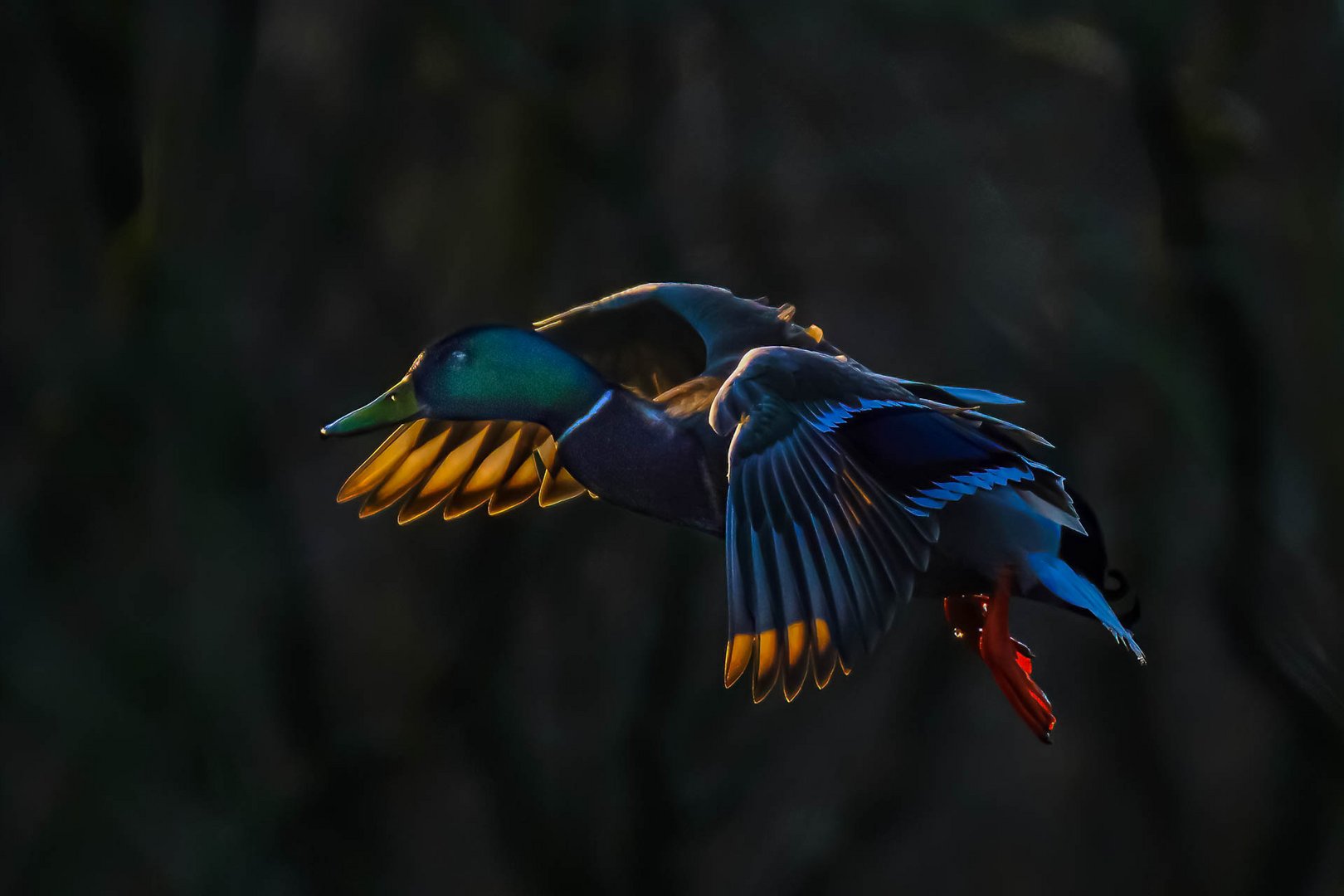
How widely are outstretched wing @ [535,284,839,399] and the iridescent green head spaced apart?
23cm

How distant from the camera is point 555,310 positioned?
174 inches

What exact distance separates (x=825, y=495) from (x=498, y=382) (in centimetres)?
42

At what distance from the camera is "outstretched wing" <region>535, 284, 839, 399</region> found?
2.17 m

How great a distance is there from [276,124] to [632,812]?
223 cm

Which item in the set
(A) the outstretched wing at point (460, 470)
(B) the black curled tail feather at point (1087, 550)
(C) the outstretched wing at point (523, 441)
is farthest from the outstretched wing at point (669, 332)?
(B) the black curled tail feather at point (1087, 550)

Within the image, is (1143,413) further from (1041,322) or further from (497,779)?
(497,779)

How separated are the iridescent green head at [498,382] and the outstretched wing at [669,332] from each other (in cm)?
23

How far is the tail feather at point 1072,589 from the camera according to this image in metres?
1.95

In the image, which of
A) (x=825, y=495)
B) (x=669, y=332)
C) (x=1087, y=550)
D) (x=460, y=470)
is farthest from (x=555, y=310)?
(x=825, y=495)

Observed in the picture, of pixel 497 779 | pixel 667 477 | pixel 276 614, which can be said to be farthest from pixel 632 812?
pixel 667 477

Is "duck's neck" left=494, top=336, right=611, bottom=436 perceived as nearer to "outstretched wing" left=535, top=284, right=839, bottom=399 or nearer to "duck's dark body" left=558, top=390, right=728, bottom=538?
"duck's dark body" left=558, top=390, right=728, bottom=538

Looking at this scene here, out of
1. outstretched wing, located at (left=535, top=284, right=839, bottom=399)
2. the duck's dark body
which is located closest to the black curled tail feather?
outstretched wing, located at (left=535, top=284, right=839, bottom=399)

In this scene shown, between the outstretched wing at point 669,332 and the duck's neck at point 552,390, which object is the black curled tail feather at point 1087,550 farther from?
the duck's neck at point 552,390

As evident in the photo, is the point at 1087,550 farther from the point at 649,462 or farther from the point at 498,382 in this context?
the point at 498,382
